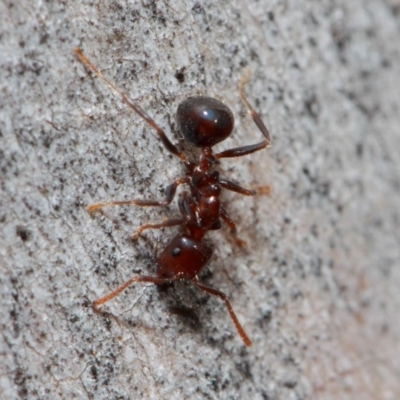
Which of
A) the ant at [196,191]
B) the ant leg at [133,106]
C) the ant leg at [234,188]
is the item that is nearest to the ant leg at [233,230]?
the ant at [196,191]

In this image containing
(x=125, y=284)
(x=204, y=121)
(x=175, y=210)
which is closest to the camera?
(x=125, y=284)

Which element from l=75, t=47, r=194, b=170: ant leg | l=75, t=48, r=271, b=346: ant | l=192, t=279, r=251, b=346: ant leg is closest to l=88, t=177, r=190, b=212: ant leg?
l=75, t=48, r=271, b=346: ant

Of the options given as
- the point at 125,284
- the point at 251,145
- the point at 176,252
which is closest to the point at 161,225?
the point at 176,252

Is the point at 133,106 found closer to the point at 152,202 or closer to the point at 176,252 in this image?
A: the point at 152,202

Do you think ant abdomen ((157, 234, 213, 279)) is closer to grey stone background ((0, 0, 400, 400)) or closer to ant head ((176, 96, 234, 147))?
grey stone background ((0, 0, 400, 400))

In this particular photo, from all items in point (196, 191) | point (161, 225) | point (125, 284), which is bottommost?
point (125, 284)

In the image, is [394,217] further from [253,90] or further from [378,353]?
[253,90]
